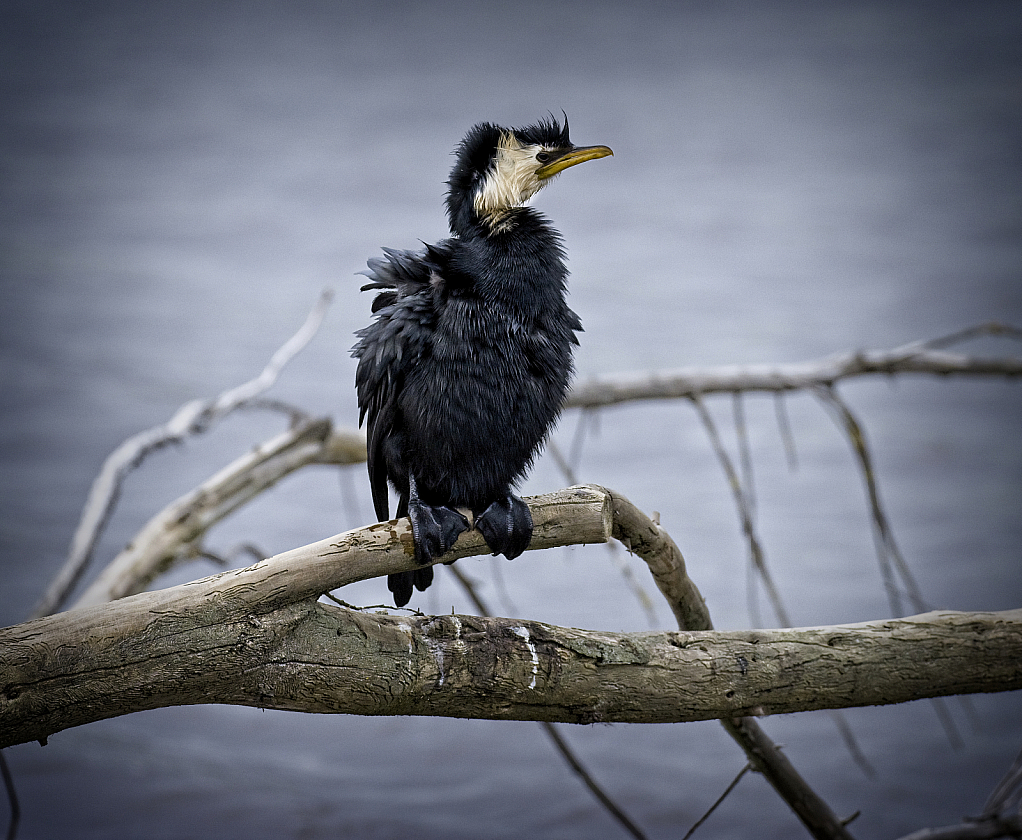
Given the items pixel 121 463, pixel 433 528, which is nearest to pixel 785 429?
pixel 433 528

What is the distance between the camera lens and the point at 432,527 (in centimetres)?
140

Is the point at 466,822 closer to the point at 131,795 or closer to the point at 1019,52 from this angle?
the point at 131,795

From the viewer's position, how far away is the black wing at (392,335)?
1513 mm

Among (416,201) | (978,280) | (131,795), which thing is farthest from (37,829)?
(978,280)

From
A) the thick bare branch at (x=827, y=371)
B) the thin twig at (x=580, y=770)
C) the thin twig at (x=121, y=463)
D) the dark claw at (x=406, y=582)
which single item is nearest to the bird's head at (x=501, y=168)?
the dark claw at (x=406, y=582)

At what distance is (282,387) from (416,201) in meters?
1.29

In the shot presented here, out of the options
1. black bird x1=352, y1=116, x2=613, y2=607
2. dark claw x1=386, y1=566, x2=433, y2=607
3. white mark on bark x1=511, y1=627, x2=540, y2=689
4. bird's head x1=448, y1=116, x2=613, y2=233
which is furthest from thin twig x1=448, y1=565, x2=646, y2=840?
bird's head x1=448, y1=116, x2=613, y2=233

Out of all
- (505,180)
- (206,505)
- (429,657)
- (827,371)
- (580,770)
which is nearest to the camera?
(429,657)

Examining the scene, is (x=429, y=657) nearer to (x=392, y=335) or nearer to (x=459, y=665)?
(x=459, y=665)

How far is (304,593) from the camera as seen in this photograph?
1243mm

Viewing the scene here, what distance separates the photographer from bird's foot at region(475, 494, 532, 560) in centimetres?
146

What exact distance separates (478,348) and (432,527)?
30 cm

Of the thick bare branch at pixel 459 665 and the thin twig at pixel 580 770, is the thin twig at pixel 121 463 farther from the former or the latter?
the thick bare branch at pixel 459 665

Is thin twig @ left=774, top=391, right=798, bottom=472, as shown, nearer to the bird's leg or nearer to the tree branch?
the tree branch
